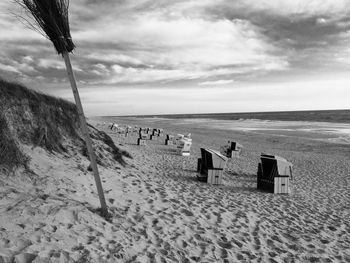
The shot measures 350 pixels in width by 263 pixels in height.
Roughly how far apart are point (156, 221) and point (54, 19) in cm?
389

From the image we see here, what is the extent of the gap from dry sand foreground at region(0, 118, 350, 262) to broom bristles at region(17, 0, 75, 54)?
8.58ft

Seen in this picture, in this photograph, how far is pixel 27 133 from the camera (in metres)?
7.81

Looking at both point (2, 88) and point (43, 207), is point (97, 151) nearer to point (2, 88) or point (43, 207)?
point (2, 88)

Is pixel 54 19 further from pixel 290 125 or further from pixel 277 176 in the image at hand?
pixel 290 125

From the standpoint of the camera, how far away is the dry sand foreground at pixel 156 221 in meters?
4.21

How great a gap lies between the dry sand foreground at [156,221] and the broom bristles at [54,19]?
8.58ft

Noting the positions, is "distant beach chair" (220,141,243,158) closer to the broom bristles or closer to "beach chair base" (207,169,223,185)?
"beach chair base" (207,169,223,185)

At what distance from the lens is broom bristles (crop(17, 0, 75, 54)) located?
13.8ft

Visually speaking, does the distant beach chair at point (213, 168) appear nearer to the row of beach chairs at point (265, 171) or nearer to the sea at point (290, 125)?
the row of beach chairs at point (265, 171)

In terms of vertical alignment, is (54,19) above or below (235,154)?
above

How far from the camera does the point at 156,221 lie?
19.0 ft

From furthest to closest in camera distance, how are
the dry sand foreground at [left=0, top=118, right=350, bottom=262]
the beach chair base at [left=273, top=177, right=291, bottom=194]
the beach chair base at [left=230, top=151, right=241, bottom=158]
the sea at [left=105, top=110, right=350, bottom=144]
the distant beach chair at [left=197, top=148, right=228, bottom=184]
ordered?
the sea at [left=105, top=110, right=350, bottom=144]
the beach chair base at [left=230, top=151, right=241, bottom=158]
the distant beach chair at [left=197, top=148, right=228, bottom=184]
the beach chair base at [left=273, top=177, right=291, bottom=194]
the dry sand foreground at [left=0, top=118, right=350, bottom=262]

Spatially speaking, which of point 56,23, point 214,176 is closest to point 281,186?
point 214,176

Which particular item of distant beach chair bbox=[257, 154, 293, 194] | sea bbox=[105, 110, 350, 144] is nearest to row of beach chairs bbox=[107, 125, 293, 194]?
distant beach chair bbox=[257, 154, 293, 194]
